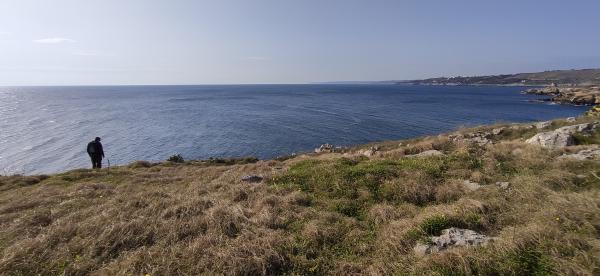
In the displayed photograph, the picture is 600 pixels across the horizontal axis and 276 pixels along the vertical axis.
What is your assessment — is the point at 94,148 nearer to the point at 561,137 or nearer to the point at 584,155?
the point at 584,155

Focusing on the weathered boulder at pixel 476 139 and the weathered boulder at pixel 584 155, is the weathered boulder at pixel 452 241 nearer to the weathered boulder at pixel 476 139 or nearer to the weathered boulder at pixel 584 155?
the weathered boulder at pixel 584 155

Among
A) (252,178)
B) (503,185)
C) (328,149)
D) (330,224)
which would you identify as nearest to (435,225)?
(330,224)

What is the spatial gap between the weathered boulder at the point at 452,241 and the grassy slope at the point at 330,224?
0.95 feet

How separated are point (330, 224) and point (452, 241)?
9.46ft

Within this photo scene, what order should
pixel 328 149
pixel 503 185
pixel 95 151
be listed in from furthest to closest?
pixel 328 149 < pixel 95 151 < pixel 503 185

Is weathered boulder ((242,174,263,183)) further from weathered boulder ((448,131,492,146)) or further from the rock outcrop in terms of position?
the rock outcrop

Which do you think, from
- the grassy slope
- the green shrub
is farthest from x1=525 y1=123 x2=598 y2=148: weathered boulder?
the green shrub

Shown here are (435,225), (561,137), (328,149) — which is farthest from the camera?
(328,149)

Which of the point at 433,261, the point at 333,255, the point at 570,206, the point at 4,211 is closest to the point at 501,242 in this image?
the point at 433,261

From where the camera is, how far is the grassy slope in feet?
19.3

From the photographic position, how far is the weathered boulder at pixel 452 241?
630cm

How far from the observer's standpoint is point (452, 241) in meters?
6.51

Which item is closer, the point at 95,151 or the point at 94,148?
the point at 94,148

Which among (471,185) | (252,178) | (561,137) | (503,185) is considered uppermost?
(561,137)
